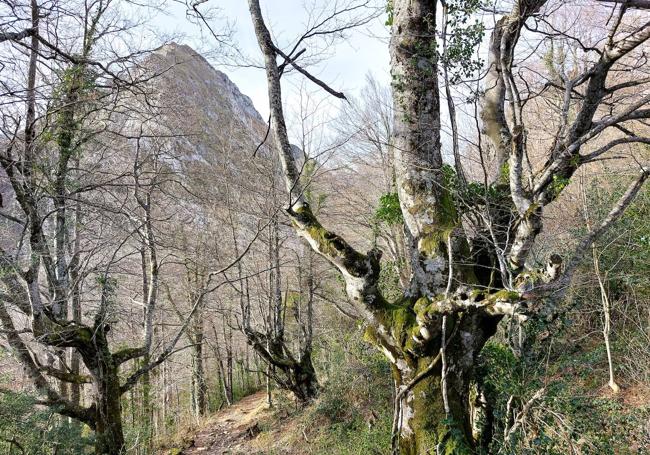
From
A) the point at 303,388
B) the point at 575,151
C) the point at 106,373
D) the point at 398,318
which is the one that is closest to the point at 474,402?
the point at 398,318

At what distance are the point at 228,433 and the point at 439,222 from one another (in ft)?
25.4

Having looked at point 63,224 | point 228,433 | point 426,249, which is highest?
point 63,224

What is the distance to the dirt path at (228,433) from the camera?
26.0 feet

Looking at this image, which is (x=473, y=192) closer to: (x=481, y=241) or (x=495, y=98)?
(x=481, y=241)

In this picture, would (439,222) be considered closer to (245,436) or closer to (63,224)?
(63,224)

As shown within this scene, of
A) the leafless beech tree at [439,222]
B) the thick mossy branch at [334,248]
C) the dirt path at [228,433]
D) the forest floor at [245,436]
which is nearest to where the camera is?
the leafless beech tree at [439,222]

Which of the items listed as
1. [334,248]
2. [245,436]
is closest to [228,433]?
[245,436]

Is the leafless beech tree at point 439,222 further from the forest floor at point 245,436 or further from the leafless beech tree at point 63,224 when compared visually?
the forest floor at point 245,436

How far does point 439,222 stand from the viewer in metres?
3.69

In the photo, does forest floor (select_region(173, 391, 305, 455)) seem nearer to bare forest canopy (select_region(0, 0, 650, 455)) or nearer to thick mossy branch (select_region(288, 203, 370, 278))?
bare forest canopy (select_region(0, 0, 650, 455))

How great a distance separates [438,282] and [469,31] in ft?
7.16

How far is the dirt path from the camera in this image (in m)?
7.93

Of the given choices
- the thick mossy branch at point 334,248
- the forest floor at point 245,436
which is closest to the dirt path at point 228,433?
the forest floor at point 245,436

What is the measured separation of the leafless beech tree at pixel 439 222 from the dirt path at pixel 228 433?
5.37 metres
